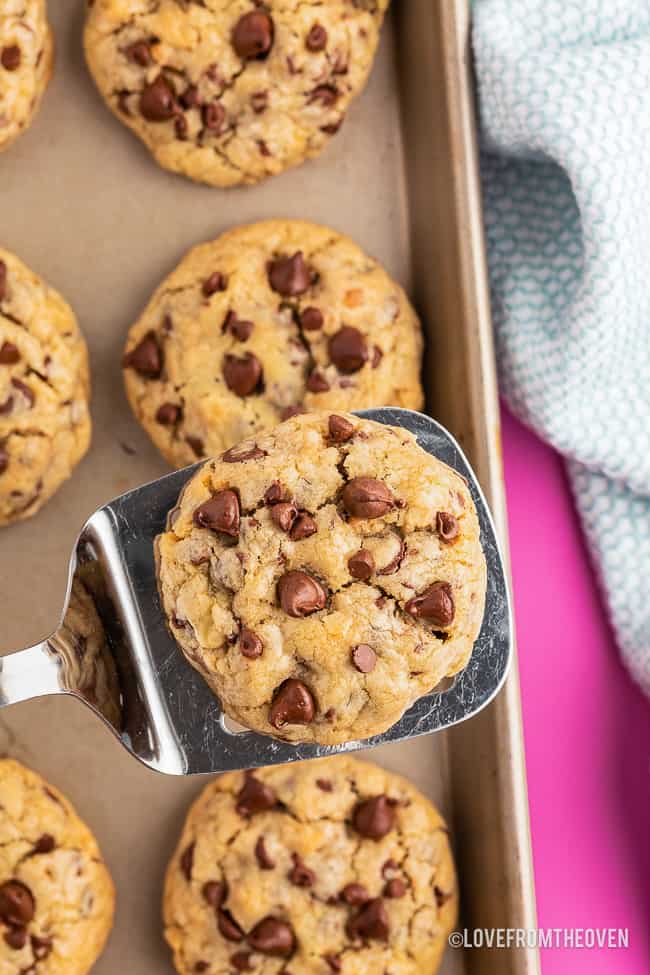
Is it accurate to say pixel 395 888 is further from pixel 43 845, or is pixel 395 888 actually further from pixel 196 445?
pixel 196 445

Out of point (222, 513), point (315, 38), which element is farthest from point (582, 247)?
point (222, 513)

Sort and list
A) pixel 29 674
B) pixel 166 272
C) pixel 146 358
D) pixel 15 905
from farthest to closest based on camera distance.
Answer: pixel 166 272
pixel 146 358
pixel 15 905
pixel 29 674

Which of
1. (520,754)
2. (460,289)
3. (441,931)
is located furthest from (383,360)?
(441,931)

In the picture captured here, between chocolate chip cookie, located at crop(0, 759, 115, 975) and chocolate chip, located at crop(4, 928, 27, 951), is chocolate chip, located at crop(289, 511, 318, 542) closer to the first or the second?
chocolate chip cookie, located at crop(0, 759, 115, 975)

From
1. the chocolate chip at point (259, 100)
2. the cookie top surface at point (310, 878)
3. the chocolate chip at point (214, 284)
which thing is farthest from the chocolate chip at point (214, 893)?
the chocolate chip at point (259, 100)

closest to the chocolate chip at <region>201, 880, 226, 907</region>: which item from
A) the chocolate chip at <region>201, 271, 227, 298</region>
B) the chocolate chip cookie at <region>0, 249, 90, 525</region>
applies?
the chocolate chip cookie at <region>0, 249, 90, 525</region>

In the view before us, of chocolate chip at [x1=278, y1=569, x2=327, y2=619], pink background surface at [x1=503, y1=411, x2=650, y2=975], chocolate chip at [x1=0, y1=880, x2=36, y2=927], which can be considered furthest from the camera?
pink background surface at [x1=503, y1=411, x2=650, y2=975]
